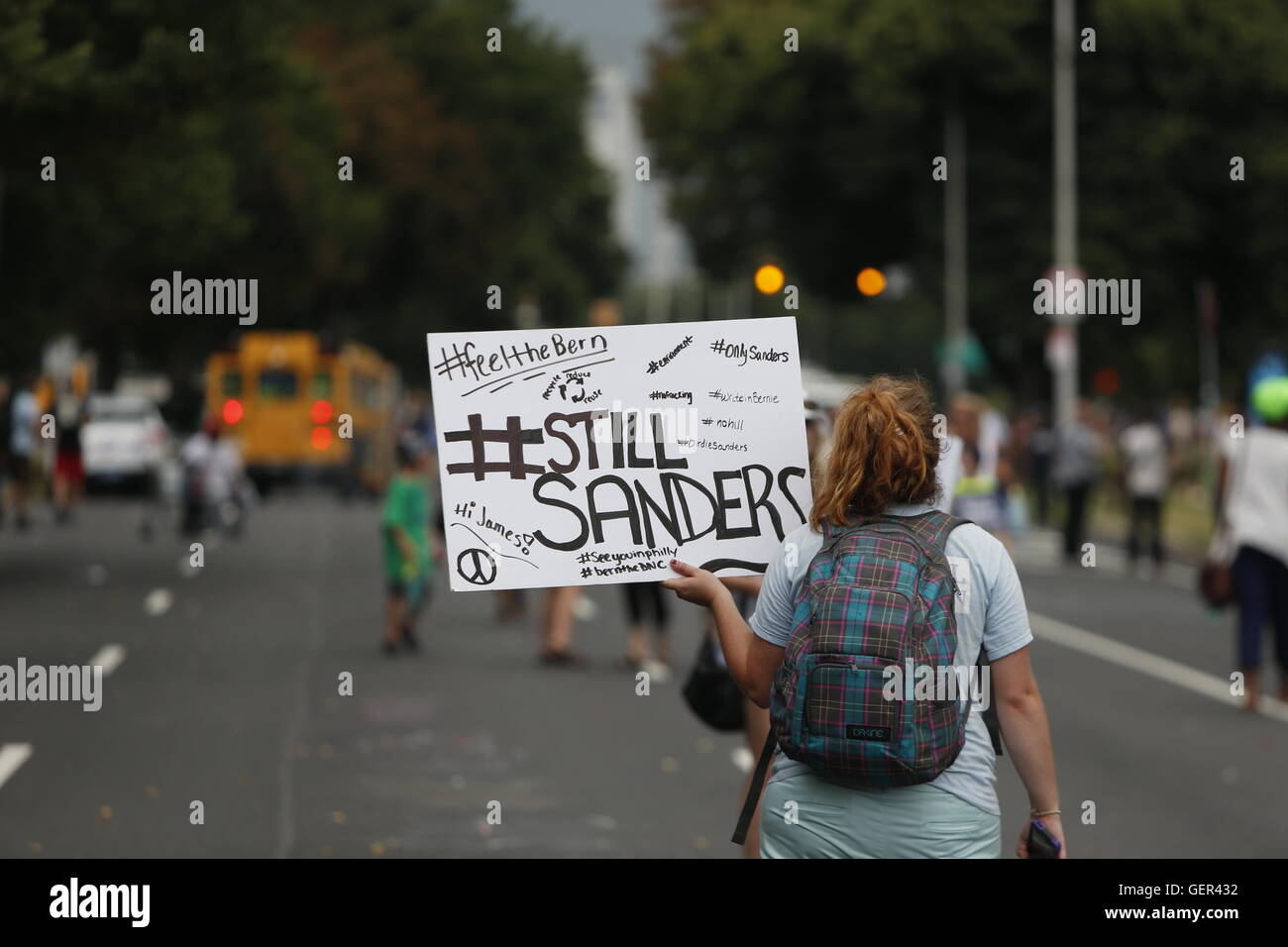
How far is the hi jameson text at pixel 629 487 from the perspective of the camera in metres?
4.95

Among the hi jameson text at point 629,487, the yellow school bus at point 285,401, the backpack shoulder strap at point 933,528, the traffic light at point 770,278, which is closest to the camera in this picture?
the backpack shoulder strap at point 933,528

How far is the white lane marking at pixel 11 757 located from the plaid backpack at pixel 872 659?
21.2 feet

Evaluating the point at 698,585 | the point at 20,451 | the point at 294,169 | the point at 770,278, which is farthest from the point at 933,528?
the point at 294,169

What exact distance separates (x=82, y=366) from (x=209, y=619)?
4663 centimetres

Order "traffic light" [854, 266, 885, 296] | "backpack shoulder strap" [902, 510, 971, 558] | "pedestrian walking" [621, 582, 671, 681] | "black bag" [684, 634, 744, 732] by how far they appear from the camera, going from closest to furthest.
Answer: "backpack shoulder strap" [902, 510, 971, 558]
"traffic light" [854, 266, 885, 296]
"black bag" [684, 634, 744, 732]
"pedestrian walking" [621, 582, 671, 681]

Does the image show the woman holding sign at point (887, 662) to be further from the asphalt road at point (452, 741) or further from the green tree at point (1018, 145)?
the green tree at point (1018, 145)

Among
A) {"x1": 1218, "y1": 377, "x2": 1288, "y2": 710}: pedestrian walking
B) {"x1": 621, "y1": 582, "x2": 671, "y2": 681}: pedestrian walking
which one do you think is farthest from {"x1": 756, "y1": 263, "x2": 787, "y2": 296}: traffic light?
{"x1": 621, "y1": 582, "x2": 671, "y2": 681}: pedestrian walking

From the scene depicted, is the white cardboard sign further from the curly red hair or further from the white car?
the white car

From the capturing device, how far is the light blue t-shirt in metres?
4.38

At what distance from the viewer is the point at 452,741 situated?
11.4 metres

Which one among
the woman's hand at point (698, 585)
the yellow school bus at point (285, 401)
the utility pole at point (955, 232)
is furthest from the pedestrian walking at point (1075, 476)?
the woman's hand at point (698, 585)

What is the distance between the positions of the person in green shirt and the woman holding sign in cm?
1068

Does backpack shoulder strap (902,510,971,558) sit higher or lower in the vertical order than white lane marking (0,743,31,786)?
higher
